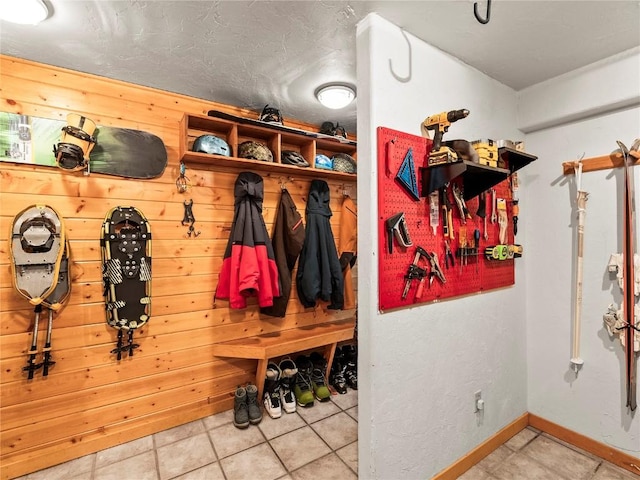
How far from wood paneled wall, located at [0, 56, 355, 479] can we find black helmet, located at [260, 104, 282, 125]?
27 cm

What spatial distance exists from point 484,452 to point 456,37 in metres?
2.36

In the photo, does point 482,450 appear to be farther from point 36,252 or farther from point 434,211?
point 36,252

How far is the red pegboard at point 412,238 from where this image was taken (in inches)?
58.3

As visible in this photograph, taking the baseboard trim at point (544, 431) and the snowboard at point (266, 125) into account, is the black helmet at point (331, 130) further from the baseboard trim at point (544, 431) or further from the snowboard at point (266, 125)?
the baseboard trim at point (544, 431)

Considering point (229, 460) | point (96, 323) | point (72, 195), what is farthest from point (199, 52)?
point (229, 460)

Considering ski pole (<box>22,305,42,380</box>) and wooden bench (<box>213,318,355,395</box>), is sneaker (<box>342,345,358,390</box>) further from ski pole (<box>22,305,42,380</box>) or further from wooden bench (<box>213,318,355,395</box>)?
ski pole (<box>22,305,42,380</box>)

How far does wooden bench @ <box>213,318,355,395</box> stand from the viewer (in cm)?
234

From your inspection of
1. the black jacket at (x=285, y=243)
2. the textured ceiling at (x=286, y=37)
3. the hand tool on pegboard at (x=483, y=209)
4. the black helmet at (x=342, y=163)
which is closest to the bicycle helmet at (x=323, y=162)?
the black helmet at (x=342, y=163)

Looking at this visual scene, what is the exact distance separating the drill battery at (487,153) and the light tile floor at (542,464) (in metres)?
1.71

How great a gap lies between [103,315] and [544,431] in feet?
9.99

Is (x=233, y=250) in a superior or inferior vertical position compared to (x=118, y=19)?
inferior

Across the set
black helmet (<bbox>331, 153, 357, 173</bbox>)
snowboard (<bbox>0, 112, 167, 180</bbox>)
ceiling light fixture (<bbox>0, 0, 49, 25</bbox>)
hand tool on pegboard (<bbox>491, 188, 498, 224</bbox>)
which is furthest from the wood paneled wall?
hand tool on pegboard (<bbox>491, 188, 498, 224</bbox>)

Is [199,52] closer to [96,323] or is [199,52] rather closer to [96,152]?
[96,152]

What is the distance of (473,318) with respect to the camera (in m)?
1.87
